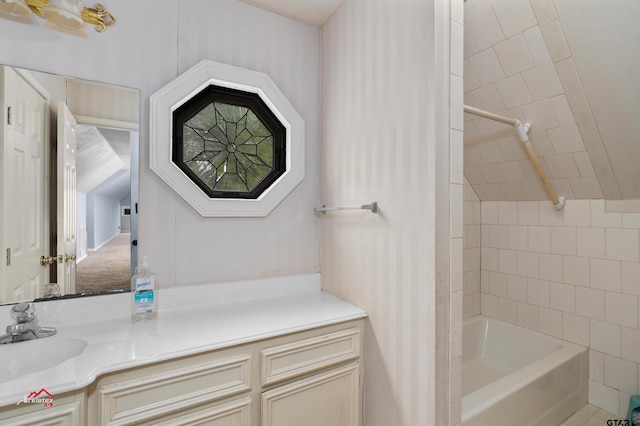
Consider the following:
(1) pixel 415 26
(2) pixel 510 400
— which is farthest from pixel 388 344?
(1) pixel 415 26

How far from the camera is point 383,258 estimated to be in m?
1.36

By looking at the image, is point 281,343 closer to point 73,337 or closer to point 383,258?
point 383,258

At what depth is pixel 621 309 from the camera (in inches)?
72.1

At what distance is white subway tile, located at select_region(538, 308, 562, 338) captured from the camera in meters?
2.11

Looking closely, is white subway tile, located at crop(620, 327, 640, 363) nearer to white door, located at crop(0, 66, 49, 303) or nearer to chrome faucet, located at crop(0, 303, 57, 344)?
chrome faucet, located at crop(0, 303, 57, 344)

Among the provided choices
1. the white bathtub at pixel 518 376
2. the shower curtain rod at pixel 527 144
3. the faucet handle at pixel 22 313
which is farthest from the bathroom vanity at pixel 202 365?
the shower curtain rod at pixel 527 144

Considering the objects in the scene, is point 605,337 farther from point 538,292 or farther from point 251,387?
point 251,387

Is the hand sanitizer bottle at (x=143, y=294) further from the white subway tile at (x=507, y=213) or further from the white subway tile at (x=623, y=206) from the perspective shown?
the white subway tile at (x=623, y=206)

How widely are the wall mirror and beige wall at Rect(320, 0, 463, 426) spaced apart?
3.43 ft

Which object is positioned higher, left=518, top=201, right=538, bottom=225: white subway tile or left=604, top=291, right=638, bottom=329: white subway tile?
left=518, top=201, right=538, bottom=225: white subway tile

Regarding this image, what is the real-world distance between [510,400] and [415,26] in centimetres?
177

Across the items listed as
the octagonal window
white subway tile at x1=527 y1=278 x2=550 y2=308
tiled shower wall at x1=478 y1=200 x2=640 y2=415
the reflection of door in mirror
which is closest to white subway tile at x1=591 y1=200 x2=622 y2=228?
tiled shower wall at x1=478 y1=200 x2=640 y2=415

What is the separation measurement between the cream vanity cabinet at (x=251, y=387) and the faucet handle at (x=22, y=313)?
0.46m

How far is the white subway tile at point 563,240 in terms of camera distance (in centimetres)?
204
